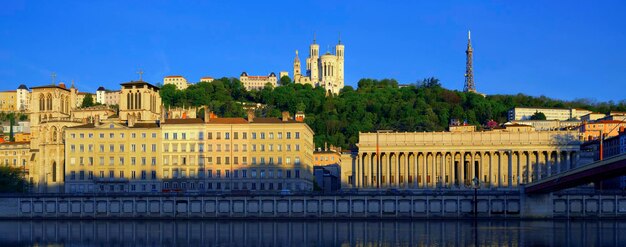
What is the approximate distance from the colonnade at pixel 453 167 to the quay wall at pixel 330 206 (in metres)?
27.0

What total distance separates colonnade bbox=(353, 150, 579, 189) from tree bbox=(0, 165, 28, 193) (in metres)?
40.6

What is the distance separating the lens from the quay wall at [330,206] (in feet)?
334

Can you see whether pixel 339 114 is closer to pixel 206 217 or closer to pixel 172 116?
pixel 172 116

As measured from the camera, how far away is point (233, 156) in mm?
116500

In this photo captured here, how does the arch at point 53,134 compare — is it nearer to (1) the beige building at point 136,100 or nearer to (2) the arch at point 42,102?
(2) the arch at point 42,102

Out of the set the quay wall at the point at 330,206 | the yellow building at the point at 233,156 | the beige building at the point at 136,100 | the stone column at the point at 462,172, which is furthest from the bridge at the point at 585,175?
the beige building at the point at 136,100

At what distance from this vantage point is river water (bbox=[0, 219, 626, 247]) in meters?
74.8

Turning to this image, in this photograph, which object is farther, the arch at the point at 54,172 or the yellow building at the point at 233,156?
the arch at the point at 54,172

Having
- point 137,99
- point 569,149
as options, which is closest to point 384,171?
point 569,149

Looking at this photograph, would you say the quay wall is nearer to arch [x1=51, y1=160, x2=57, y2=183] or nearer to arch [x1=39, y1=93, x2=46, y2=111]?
arch [x1=51, y1=160, x2=57, y2=183]

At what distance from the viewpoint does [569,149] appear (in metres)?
129

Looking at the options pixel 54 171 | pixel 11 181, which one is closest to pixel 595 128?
pixel 54 171

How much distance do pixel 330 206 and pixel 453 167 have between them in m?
32.4

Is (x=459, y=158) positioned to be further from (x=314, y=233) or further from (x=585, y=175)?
(x=314, y=233)
